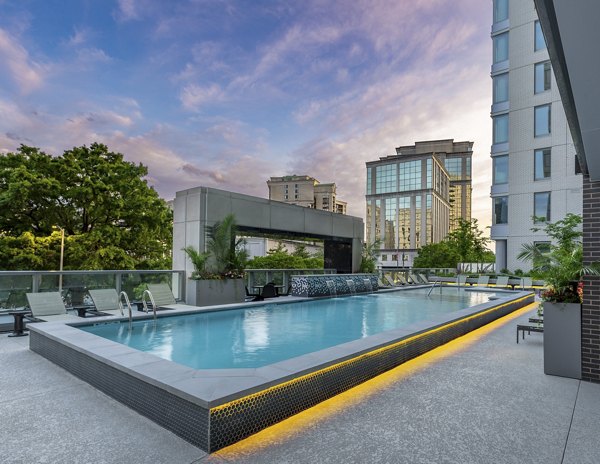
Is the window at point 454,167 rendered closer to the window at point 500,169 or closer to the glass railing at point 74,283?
the window at point 500,169

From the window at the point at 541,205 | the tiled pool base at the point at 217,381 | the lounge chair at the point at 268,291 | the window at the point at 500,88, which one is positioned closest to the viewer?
the tiled pool base at the point at 217,381

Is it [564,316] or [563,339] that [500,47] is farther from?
[563,339]

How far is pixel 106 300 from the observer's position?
9.66 meters

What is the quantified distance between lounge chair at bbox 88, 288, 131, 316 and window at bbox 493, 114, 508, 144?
3261cm

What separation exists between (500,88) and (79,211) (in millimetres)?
34359

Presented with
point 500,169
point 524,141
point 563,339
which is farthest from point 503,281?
point 563,339

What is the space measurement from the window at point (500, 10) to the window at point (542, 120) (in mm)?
9457

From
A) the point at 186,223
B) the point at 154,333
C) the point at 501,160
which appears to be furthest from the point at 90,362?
the point at 501,160

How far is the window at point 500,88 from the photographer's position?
3259cm

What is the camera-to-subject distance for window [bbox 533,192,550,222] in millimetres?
29312

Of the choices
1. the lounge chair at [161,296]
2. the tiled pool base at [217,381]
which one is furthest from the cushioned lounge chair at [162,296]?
the tiled pool base at [217,381]

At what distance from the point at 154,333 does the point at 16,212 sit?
830 inches

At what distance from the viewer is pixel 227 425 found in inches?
127

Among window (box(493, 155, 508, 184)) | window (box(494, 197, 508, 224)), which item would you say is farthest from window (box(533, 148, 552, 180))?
window (box(494, 197, 508, 224))
